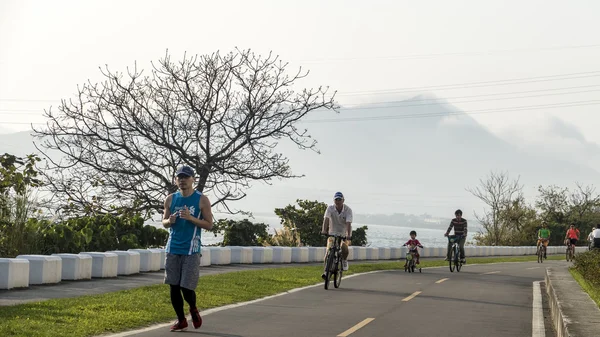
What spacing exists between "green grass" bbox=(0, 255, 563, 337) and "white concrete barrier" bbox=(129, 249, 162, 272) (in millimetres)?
2508

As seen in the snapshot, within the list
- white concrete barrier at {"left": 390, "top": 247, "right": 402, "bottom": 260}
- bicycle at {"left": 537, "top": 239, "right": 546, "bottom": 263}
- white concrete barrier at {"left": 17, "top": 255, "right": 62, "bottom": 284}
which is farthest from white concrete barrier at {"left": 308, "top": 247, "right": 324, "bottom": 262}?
white concrete barrier at {"left": 17, "top": 255, "right": 62, "bottom": 284}

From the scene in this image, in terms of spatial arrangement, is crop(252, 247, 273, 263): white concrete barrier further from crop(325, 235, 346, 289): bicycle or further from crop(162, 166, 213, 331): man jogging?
crop(162, 166, 213, 331): man jogging

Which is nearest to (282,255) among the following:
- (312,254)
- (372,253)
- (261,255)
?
(261,255)

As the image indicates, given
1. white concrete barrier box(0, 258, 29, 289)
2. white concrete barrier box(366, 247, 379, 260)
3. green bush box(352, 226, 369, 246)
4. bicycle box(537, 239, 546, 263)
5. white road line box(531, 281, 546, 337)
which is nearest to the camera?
white road line box(531, 281, 546, 337)

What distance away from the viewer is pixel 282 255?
32.2 metres

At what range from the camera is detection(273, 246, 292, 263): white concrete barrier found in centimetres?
3173

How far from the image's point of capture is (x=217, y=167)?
34.1 metres

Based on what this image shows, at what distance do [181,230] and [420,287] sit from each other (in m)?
10.6

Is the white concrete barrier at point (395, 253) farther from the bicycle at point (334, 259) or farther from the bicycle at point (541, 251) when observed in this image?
the bicycle at point (334, 259)

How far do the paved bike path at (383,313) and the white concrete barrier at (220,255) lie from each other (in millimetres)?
6409

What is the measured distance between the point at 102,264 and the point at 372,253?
2255 cm

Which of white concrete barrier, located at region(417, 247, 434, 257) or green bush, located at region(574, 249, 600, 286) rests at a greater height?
white concrete barrier, located at region(417, 247, 434, 257)

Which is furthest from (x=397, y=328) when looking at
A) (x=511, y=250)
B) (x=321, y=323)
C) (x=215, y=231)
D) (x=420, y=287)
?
(x=511, y=250)

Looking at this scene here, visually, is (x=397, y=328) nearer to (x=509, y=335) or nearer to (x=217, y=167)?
(x=509, y=335)
